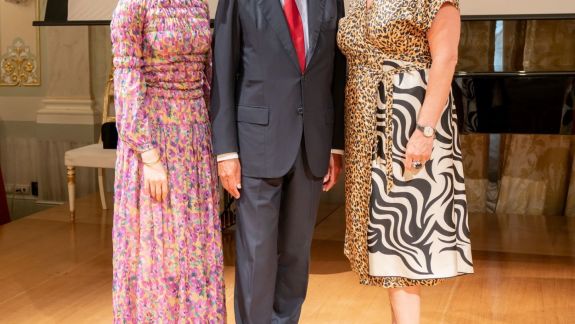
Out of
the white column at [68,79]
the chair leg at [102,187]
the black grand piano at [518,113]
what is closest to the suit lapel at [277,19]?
the black grand piano at [518,113]

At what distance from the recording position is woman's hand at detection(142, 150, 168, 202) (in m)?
2.45

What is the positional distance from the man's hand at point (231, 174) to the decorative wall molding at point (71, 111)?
4.00 m

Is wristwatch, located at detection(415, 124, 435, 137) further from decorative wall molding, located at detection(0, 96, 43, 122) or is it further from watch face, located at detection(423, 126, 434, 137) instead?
decorative wall molding, located at detection(0, 96, 43, 122)

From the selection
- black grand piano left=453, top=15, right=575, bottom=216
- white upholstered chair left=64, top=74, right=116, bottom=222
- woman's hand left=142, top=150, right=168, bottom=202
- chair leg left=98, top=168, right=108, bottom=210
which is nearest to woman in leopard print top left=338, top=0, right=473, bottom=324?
woman's hand left=142, top=150, right=168, bottom=202

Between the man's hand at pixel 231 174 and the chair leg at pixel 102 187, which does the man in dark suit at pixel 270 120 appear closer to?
the man's hand at pixel 231 174

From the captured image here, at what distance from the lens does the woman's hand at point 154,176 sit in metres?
2.45

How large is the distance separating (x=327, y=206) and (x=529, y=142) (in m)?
1.61

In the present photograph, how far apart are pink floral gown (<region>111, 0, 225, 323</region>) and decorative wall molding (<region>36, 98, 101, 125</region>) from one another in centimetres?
388

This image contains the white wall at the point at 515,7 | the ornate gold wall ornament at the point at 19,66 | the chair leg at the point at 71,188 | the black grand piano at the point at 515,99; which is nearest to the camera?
the white wall at the point at 515,7

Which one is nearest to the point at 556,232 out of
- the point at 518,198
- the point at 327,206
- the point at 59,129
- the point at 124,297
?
the point at 518,198

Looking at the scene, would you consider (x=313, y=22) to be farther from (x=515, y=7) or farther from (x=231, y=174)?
(x=515, y=7)

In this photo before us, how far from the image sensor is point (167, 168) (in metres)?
2.51

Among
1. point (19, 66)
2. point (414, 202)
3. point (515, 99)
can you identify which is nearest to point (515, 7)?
point (515, 99)

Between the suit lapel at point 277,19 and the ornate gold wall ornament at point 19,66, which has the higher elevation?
the suit lapel at point 277,19
